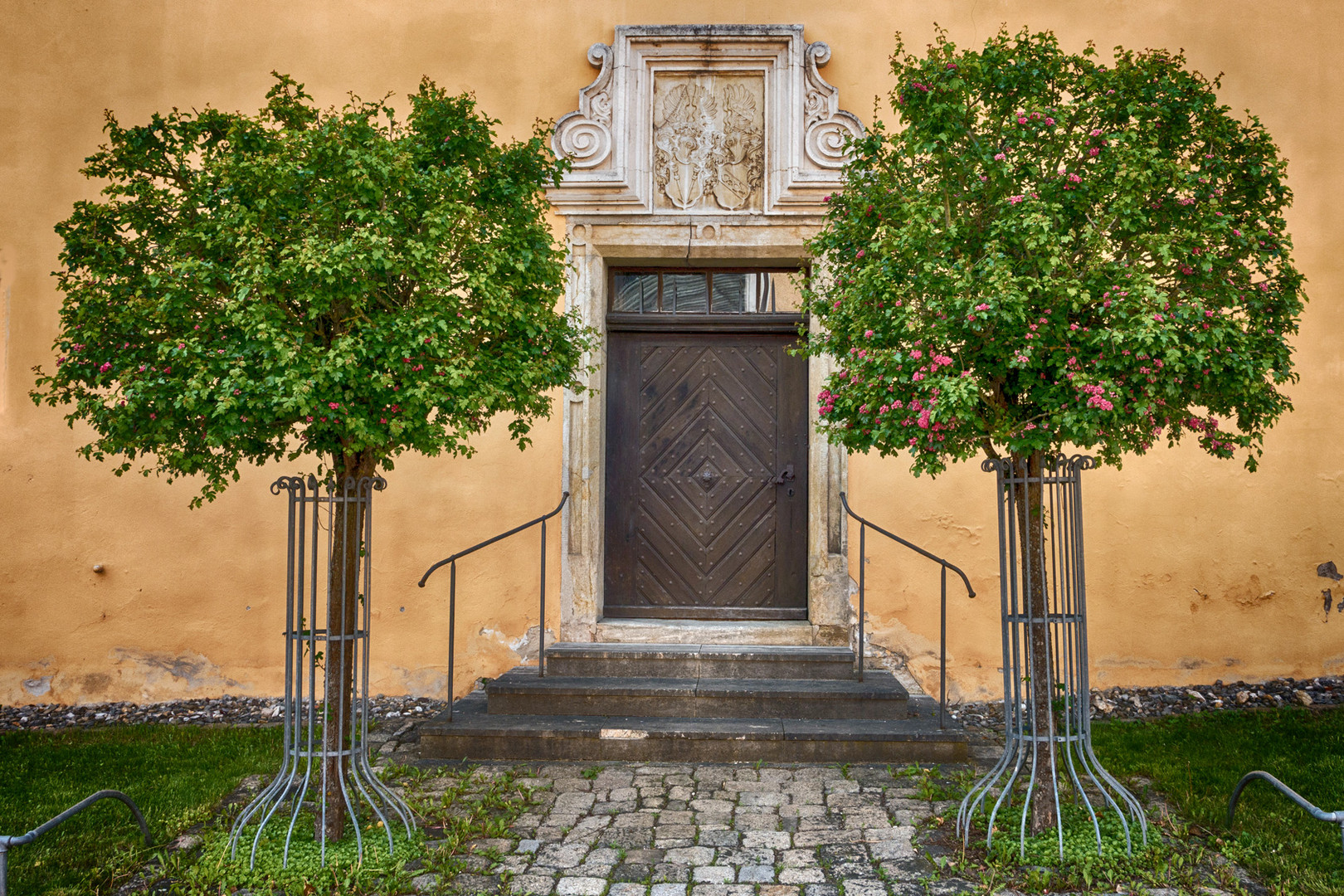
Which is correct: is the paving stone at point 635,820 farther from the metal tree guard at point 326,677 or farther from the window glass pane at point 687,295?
the window glass pane at point 687,295

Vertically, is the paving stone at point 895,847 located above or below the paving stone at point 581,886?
above

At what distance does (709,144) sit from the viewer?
5.95m

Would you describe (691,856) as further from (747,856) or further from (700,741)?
(700,741)

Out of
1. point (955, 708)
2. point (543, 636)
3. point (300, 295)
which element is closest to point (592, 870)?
point (543, 636)

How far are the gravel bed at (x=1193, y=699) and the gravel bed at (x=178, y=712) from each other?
325 cm

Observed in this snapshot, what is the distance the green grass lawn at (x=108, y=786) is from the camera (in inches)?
134

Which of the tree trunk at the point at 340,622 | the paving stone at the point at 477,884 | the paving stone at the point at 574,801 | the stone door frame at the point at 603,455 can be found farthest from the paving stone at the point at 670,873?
the stone door frame at the point at 603,455

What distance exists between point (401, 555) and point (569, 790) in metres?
2.20

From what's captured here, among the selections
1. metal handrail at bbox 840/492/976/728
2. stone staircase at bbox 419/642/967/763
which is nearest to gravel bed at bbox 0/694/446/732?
stone staircase at bbox 419/642/967/763

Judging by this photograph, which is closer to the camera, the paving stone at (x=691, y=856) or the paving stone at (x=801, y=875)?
the paving stone at (x=801, y=875)

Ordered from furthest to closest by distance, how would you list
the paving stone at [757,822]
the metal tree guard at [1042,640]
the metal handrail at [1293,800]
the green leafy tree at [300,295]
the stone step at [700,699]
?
the stone step at [700,699], the paving stone at [757,822], the metal tree guard at [1042,640], the green leafy tree at [300,295], the metal handrail at [1293,800]

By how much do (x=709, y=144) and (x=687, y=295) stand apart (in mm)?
941

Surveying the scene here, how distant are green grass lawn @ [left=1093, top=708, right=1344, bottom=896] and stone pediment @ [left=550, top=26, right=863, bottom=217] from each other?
138 inches

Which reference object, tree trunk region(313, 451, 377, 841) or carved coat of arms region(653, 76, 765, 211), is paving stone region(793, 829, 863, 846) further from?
carved coat of arms region(653, 76, 765, 211)
